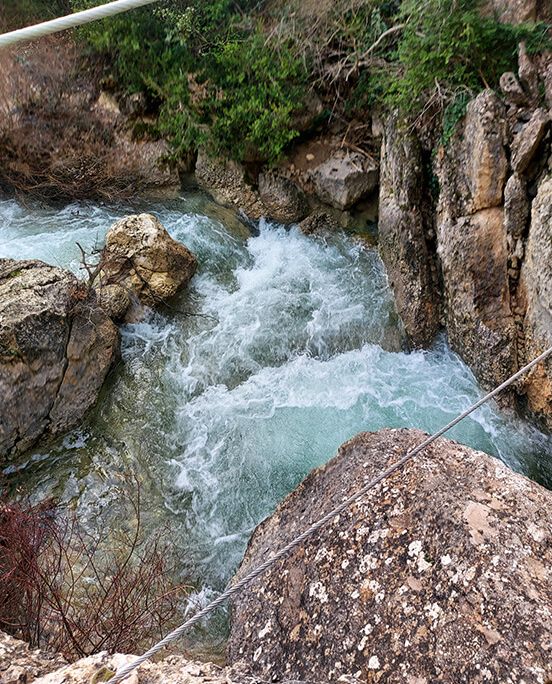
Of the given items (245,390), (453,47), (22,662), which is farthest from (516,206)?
(22,662)

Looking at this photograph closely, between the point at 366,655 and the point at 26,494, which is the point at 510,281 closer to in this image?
the point at 366,655

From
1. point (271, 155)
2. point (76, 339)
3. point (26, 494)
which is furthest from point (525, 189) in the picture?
point (26, 494)

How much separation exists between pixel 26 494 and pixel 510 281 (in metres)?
5.36

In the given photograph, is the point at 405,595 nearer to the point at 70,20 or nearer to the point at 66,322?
the point at 70,20

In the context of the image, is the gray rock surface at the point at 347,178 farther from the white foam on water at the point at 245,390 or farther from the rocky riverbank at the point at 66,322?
the rocky riverbank at the point at 66,322

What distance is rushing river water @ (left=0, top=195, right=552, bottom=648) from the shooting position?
4656 millimetres

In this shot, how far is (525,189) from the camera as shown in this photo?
442cm

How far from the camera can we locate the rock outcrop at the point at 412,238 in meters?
5.65

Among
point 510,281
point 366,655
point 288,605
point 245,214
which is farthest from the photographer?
point 245,214

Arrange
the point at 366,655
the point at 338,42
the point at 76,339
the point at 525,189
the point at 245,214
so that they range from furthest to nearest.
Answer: the point at 245,214, the point at 338,42, the point at 76,339, the point at 525,189, the point at 366,655

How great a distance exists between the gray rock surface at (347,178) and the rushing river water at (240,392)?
0.62 m

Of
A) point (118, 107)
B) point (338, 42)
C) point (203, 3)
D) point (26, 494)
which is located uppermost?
point (203, 3)

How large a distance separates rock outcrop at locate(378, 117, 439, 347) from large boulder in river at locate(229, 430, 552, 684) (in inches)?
100

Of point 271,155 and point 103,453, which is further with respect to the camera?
point 271,155
